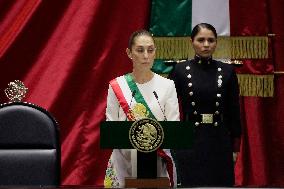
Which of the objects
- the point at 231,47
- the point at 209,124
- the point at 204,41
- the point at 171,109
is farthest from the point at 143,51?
the point at 231,47

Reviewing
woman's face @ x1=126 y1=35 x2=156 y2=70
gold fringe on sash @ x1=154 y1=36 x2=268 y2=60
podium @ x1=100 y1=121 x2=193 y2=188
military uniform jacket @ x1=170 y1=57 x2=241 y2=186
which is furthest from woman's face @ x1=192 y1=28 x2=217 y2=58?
podium @ x1=100 y1=121 x2=193 y2=188

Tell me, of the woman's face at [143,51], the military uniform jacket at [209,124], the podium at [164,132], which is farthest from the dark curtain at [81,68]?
the podium at [164,132]

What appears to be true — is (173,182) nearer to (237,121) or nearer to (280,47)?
(237,121)

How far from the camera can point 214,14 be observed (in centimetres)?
335

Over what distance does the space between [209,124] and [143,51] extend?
0.65 meters

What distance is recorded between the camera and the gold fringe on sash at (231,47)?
3.33m

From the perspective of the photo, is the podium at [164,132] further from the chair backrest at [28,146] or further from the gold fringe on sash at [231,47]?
the gold fringe on sash at [231,47]

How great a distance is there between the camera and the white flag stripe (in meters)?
3.34

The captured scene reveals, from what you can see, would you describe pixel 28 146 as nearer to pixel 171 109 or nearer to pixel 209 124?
pixel 171 109

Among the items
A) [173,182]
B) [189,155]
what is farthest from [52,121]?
[189,155]

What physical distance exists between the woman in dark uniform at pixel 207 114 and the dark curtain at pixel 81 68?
0.78 m

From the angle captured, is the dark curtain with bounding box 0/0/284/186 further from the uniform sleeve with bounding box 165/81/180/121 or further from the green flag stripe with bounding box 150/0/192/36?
the uniform sleeve with bounding box 165/81/180/121

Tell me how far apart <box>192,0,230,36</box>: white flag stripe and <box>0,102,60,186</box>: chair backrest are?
1.49 metres

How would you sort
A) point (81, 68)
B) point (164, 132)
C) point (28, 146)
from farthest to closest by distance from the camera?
point (81, 68), point (28, 146), point (164, 132)
